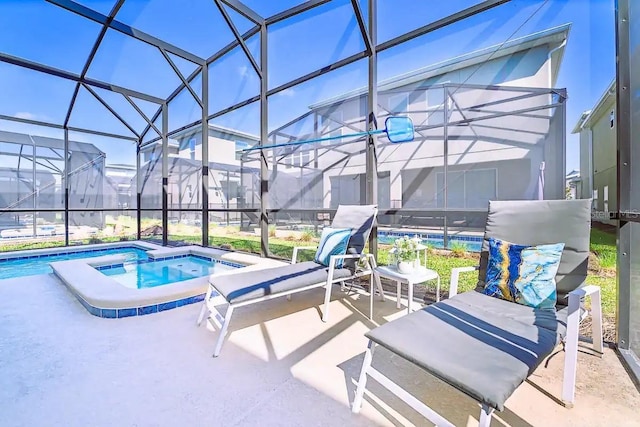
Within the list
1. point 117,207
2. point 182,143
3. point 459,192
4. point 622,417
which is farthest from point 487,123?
point 117,207

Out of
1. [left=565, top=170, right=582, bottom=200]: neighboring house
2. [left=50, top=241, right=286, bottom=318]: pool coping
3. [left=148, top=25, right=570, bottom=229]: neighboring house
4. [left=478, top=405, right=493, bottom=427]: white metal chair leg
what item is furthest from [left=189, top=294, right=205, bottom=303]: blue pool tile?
[left=565, top=170, right=582, bottom=200]: neighboring house

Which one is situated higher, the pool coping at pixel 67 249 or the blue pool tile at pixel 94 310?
the pool coping at pixel 67 249

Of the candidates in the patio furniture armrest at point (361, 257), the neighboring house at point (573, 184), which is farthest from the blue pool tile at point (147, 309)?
the neighboring house at point (573, 184)

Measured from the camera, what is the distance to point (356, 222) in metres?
3.54

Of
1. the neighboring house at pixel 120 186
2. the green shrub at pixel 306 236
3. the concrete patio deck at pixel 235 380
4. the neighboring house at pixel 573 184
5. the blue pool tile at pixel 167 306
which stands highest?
the neighboring house at pixel 120 186

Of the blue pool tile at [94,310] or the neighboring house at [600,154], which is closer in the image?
the neighboring house at [600,154]

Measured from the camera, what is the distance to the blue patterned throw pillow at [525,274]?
6.70ft

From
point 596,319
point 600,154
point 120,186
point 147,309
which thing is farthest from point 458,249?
point 120,186

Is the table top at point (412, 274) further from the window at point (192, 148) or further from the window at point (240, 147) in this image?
the window at point (192, 148)

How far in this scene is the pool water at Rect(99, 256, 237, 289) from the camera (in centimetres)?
517

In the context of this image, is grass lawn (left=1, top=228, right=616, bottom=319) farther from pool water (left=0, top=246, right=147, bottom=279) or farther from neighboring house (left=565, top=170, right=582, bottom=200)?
pool water (left=0, top=246, right=147, bottom=279)

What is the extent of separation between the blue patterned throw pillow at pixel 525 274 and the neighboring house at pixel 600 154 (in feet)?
2.13

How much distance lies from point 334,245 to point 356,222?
1.40ft

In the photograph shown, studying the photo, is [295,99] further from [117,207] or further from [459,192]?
[117,207]
